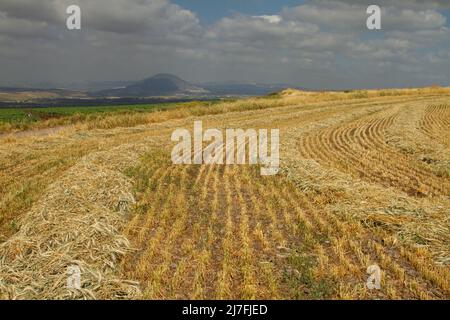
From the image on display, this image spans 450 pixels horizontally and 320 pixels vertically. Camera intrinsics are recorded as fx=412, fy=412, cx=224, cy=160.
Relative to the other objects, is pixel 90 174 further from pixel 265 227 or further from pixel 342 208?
pixel 342 208

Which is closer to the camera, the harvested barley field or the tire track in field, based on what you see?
the harvested barley field

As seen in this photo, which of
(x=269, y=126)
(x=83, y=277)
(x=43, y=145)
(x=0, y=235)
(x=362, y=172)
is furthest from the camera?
(x=269, y=126)

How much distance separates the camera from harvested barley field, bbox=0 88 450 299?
22.1 ft

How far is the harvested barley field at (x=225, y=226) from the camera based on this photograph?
22.1 ft

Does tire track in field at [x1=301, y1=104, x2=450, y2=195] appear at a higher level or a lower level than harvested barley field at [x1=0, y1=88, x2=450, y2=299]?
higher

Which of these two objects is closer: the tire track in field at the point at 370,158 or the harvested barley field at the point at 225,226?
the harvested barley field at the point at 225,226

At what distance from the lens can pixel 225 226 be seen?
9562mm

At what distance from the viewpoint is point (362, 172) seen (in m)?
14.9

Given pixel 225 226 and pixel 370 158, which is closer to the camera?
pixel 225 226

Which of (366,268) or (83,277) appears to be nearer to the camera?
(83,277)

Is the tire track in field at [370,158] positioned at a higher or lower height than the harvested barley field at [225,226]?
higher
